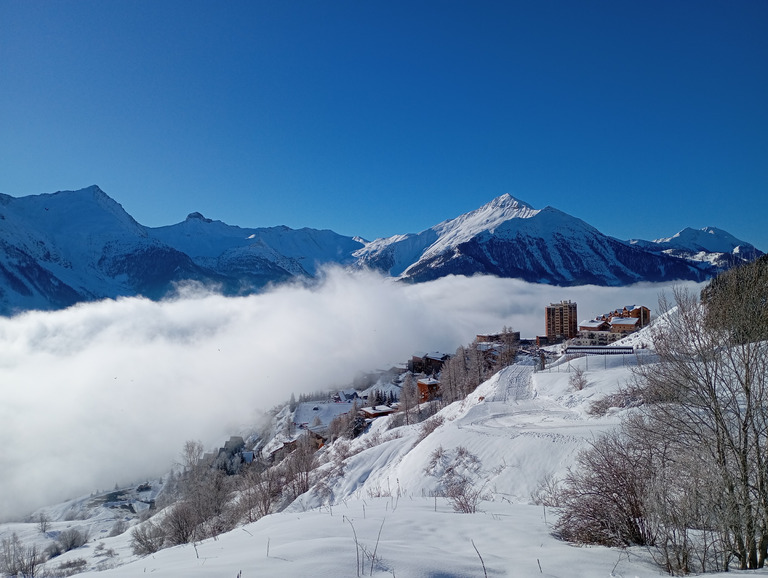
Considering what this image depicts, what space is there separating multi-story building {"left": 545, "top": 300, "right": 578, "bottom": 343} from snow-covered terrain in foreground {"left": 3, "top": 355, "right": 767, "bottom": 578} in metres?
74.7

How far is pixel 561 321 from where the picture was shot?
3912 inches

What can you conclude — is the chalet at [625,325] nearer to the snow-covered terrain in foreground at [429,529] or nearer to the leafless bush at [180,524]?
the snow-covered terrain in foreground at [429,529]

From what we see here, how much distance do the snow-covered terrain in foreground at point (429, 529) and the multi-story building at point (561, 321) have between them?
7473cm

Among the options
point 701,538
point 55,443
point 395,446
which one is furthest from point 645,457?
point 55,443

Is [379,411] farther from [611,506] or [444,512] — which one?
[611,506]

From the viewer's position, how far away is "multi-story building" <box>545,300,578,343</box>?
97375 millimetres

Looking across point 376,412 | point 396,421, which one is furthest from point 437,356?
point 396,421

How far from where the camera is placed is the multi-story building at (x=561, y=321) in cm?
9738

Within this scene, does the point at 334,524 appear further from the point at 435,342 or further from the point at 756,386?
the point at 435,342

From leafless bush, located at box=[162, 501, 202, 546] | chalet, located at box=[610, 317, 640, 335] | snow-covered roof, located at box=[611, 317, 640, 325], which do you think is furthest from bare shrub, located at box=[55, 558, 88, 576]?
snow-covered roof, located at box=[611, 317, 640, 325]

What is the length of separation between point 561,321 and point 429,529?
337ft

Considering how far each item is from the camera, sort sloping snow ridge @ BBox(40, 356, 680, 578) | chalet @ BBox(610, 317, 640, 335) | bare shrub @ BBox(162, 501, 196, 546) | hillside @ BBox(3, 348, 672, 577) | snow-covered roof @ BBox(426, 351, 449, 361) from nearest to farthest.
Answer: sloping snow ridge @ BBox(40, 356, 680, 578) < hillside @ BBox(3, 348, 672, 577) < bare shrub @ BBox(162, 501, 196, 546) < chalet @ BBox(610, 317, 640, 335) < snow-covered roof @ BBox(426, 351, 449, 361)

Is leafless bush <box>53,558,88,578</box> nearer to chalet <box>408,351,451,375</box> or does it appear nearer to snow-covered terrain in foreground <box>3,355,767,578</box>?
snow-covered terrain in foreground <box>3,355,767,578</box>

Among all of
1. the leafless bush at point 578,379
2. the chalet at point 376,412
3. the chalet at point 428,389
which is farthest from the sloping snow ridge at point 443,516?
the chalet at point 428,389
